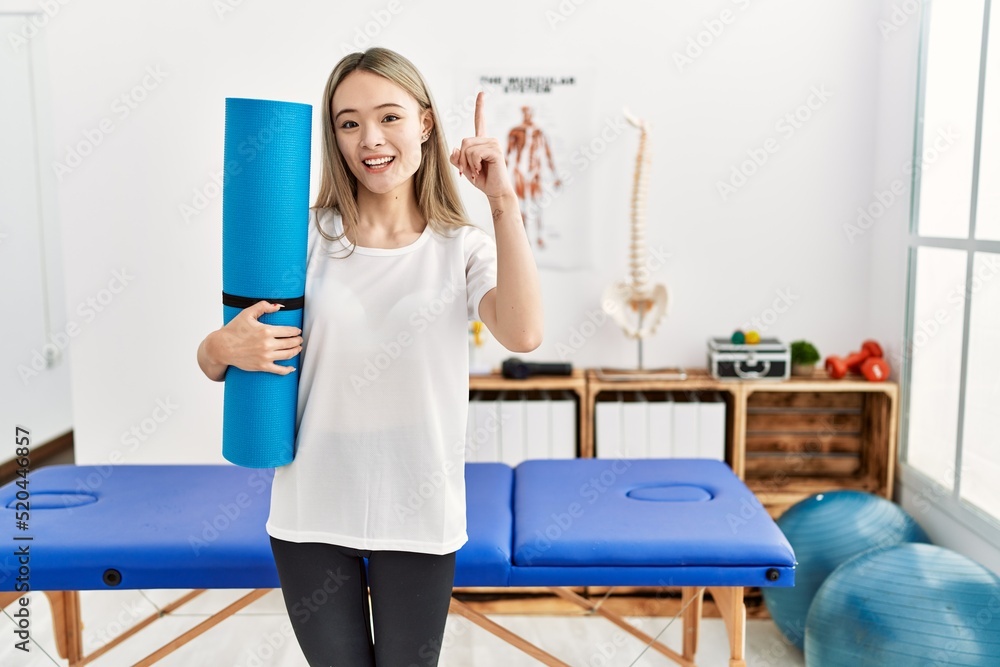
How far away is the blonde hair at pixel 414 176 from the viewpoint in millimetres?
1380

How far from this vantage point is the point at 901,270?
2939 millimetres

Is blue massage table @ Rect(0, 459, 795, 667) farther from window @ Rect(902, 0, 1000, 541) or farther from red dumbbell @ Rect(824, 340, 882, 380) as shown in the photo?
red dumbbell @ Rect(824, 340, 882, 380)

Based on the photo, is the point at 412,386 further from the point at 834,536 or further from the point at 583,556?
the point at 834,536

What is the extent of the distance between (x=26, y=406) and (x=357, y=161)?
3590mm

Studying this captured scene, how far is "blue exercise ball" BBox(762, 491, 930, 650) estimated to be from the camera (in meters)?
2.51

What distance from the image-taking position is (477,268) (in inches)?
54.9

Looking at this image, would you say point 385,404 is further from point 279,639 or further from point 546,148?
point 546,148

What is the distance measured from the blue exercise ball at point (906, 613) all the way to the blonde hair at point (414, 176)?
1.35 metres

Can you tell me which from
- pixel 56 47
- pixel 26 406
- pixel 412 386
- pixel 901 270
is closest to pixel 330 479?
pixel 412 386

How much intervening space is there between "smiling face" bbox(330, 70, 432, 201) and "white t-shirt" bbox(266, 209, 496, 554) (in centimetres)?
11

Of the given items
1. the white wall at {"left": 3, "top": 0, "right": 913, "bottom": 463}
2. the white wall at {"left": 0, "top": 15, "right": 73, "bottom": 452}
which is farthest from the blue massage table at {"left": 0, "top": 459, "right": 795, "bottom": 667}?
the white wall at {"left": 0, "top": 15, "right": 73, "bottom": 452}

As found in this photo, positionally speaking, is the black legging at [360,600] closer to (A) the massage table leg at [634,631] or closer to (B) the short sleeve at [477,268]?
(B) the short sleeve at [477,268]

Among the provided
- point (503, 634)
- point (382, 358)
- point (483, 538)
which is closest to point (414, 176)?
point (382, 358)

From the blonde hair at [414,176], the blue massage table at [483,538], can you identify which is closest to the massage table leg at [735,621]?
the blue massage table at [483,538]
